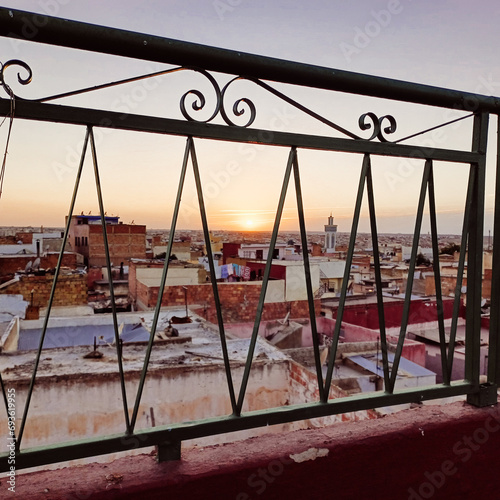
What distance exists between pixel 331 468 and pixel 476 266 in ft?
2.43

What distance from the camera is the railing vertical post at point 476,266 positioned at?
4.34 feet

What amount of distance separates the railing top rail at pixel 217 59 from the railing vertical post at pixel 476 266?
0.30 feet

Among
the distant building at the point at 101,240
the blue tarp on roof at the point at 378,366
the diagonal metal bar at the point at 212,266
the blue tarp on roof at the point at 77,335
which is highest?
the diagonal metal bar at the point at 212,266

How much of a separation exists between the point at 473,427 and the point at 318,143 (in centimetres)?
95

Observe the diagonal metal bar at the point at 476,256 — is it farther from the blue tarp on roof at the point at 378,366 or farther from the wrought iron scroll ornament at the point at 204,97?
the blue tarp on roof at the point at 378,366

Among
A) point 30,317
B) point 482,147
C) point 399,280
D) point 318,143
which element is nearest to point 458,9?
point 482,147

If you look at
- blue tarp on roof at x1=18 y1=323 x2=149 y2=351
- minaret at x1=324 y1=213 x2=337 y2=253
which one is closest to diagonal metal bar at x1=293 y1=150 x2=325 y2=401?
blue tarp on roof at x1=18 y1=323 x2=149 y2=351

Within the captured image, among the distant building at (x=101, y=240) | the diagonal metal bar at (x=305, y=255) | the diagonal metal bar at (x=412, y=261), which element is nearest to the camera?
the diagonal metal bar at (x=305, y=255)

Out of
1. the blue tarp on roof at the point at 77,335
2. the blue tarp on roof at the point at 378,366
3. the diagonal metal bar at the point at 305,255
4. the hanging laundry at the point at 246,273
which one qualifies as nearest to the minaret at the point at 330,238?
the hanging laundry at the point at 246,273

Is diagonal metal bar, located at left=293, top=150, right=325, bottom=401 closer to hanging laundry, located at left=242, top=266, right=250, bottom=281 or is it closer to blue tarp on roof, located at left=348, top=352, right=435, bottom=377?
blue tarp on roof, located at left=348, top=352, right=435, bottom=377

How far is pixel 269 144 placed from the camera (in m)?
1.08

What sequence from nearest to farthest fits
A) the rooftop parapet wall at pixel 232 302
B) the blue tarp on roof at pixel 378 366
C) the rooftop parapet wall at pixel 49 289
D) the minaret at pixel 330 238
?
the blue tarp on roof at pixel 378 366
the rooftop parapet wall at pixel 49 289
the rooftop parapet wall at pixel 232 302
the minaret at pixel 330 238

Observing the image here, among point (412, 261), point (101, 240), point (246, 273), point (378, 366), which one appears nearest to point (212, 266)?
point (412, 261)

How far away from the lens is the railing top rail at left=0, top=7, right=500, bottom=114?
2.78ft
